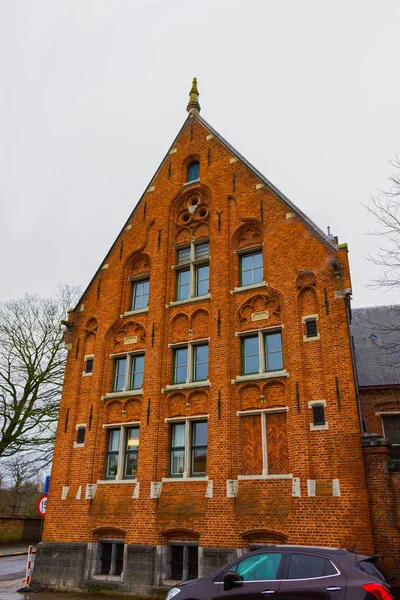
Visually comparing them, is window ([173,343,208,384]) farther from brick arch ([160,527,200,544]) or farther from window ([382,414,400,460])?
window ([382,414,400,460])

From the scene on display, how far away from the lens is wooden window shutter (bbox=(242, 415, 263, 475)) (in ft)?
42.9

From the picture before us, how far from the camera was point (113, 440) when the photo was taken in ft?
52.7

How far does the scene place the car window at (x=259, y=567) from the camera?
7.20m

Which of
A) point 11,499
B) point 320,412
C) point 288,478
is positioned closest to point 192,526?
point 288,478

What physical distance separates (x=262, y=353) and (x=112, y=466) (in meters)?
6.46

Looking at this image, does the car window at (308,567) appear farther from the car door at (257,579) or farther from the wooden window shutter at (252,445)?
the wooden window shutter at (252,445)

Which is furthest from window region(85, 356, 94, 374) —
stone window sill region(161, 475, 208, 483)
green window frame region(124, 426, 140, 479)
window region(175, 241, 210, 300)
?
stone window sill region(161, 475, 208, 483)

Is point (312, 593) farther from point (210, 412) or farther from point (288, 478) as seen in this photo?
point (210, 412)

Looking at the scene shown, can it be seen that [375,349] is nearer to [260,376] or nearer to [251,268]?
[251,268]

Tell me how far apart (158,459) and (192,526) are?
2.28 meters

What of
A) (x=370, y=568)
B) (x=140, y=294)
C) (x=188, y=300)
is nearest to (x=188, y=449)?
(x=188, y=300)

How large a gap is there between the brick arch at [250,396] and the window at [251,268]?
3595 millimetres

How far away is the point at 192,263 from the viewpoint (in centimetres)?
1702

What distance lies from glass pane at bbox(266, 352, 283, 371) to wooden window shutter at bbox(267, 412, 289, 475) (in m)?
1.37
